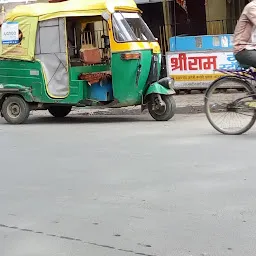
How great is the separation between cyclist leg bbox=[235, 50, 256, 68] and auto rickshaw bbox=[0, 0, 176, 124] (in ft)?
8.23

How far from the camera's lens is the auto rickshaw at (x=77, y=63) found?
10.0 meters

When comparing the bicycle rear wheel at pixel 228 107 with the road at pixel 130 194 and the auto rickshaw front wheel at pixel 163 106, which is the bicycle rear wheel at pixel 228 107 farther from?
the auto rickshaw front wheel at pixel 163 106

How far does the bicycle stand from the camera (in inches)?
305

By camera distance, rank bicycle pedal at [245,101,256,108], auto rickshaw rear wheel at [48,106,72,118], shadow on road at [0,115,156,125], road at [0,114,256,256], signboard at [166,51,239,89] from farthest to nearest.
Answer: signboard at [166,51,239,89]
auto rickshaw rear wheel at [48,106,72,118]
shadow on road at [0,115,156,125]
bicycle pedal at [245,101,256,108]
road at [0,114,256,256]

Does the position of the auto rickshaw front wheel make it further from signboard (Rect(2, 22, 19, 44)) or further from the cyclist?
signboard (Rect(2, 22, 19, 44))

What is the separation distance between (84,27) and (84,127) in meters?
2.48

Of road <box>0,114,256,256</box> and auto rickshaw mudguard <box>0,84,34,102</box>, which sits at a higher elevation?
auto rickshaw mudguard <box>0,84,34,102</box>

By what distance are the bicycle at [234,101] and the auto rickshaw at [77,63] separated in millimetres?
2031

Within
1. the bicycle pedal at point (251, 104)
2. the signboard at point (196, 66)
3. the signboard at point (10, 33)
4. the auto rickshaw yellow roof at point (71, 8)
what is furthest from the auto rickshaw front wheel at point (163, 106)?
the signboard at point (10, 33)

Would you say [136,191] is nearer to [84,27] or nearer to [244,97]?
[244,97]

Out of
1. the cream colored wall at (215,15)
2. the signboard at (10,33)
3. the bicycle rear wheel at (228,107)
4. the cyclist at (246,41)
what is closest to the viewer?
the cyclist at (246,41)

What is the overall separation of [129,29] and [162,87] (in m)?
1.16

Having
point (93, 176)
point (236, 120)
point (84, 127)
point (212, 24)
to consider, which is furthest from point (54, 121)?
point (212, 24)

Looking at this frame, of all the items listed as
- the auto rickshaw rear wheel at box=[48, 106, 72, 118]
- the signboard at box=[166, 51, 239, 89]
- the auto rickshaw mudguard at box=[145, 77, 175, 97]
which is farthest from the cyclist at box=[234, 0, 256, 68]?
the auto rickshaw rear wheel at box=[48, 106, 72, 118]
